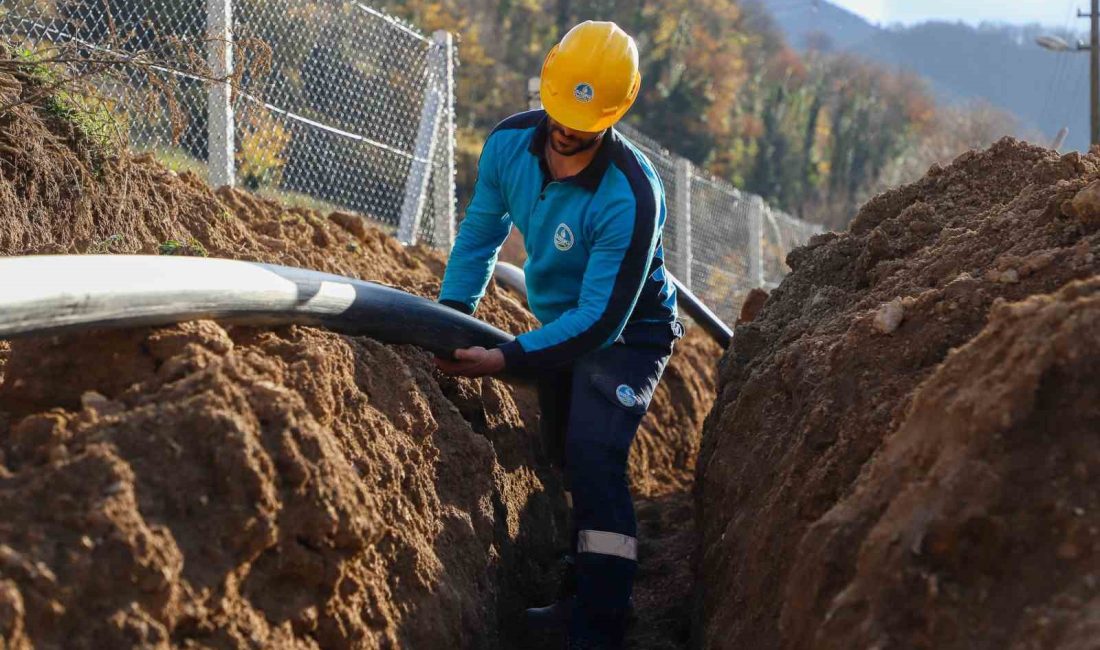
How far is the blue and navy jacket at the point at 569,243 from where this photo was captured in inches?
153

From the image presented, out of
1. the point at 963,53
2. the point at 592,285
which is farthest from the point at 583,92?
the point at 963,53

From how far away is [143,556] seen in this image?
2.33 meters

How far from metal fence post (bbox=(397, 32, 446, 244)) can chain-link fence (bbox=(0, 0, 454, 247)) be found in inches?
0.4

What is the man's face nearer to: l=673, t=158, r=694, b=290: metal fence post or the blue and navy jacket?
the blue and navy jacket

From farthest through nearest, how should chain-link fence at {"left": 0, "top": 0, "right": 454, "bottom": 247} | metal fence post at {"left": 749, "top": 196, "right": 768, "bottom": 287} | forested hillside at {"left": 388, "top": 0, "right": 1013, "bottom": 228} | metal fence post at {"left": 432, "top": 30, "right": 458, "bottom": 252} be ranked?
forested hillside at {"left": 388, "top": 0, "right": 1013, "bottom": 228}, metal fence post at {"left": 749, "top": 196, "right": 768, "bottom": 287}, metal fence post at {"left": 432, "top": 30, "right": 458, "bottom": 252}, chain-link fence at {"left": 0, "top": 0, "right": 454, "bottom": 247}

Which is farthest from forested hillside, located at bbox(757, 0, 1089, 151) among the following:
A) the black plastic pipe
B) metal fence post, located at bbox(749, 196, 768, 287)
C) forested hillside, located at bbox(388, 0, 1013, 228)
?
the black plastic pipe

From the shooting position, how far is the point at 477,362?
383 centimetres

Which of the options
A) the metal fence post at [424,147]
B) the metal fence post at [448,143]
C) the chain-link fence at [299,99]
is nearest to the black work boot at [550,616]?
the chain-link fence at [299,99]

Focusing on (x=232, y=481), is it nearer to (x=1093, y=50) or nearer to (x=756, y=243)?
(x=756, y=243)

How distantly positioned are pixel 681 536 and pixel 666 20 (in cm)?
4348

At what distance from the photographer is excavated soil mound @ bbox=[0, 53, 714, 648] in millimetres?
2320

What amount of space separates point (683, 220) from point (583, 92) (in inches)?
385

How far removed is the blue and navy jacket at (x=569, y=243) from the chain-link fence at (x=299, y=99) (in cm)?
135

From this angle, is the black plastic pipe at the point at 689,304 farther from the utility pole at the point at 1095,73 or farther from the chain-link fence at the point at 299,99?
the utility pole at the point at 1095,73
